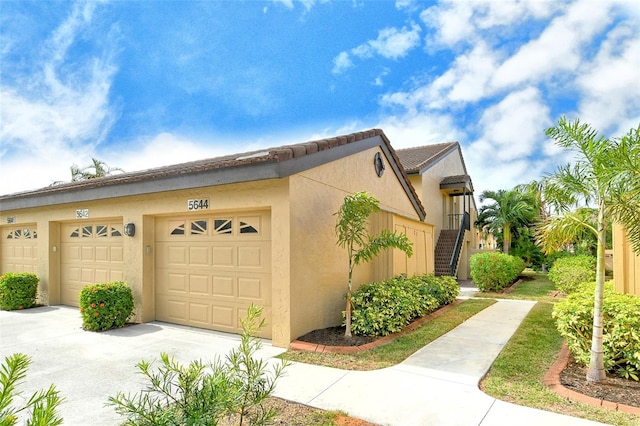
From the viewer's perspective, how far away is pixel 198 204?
7762mm

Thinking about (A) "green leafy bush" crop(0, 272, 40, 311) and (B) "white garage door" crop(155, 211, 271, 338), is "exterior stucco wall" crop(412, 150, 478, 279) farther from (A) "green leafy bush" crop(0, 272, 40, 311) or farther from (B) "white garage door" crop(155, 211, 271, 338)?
(A) "green leafy bush" crop(0, 272, 40, 311)

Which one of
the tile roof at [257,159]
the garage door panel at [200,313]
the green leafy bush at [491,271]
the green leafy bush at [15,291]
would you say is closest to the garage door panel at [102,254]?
the tile roof at [257,159]

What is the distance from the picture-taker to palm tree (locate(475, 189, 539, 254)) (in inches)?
829

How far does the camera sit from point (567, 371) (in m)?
5.31

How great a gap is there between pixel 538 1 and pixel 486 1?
1.30 meters

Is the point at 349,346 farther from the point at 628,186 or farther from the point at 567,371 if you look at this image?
the point at 628,186

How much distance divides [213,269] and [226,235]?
84 cm

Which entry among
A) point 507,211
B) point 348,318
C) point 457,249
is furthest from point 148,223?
point 507,211

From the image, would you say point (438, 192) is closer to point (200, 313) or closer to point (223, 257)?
point (223, 257)

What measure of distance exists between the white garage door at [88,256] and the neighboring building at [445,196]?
12.6 meters

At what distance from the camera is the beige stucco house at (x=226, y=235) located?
21.9 ft

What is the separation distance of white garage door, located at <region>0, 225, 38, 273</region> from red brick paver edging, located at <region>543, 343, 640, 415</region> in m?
14.3

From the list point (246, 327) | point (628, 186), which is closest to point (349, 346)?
point (246, 327)

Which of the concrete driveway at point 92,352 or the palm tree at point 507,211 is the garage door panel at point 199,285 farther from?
the palm tree at point 507,211
